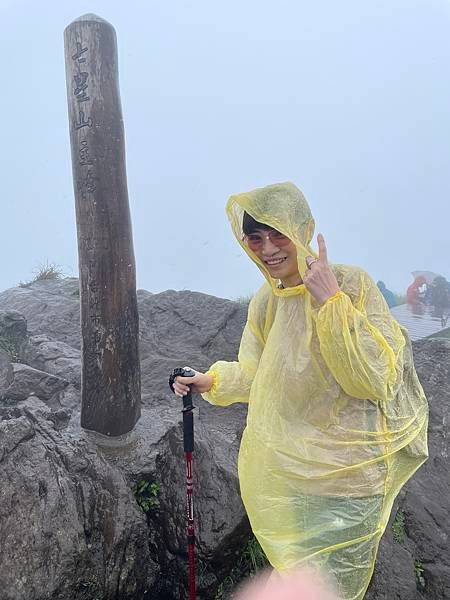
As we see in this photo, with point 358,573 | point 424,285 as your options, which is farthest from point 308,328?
point 424,285

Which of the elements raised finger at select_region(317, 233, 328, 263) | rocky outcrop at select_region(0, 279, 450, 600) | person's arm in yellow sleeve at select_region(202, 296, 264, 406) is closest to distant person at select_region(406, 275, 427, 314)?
rocky outcrop at select_region(0, 279, 450, 600)

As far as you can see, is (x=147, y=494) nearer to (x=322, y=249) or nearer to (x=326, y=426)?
(x=326, y=426)

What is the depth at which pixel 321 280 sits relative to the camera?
139cm

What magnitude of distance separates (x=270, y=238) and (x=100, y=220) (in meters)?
1.41

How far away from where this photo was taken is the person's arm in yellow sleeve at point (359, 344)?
4.39 feet

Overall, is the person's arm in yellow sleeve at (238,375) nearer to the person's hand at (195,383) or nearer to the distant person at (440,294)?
the person's hand at (195,383)

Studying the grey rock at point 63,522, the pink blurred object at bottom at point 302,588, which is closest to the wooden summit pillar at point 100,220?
the grey rock at point 63,522

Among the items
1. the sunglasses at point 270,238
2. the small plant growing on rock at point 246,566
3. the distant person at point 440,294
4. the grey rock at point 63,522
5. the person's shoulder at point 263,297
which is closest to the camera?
the sunglasses at point 270,238

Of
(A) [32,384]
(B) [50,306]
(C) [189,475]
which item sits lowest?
(C) [189,475]

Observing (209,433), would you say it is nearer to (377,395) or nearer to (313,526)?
(313,526)

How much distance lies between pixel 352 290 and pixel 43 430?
5.70ft

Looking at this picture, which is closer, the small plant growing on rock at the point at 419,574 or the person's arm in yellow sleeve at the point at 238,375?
the person's arm in yellow sleeve at the point at 238,375

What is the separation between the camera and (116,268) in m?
2.75

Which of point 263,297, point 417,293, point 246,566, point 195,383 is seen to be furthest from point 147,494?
point 417,293
